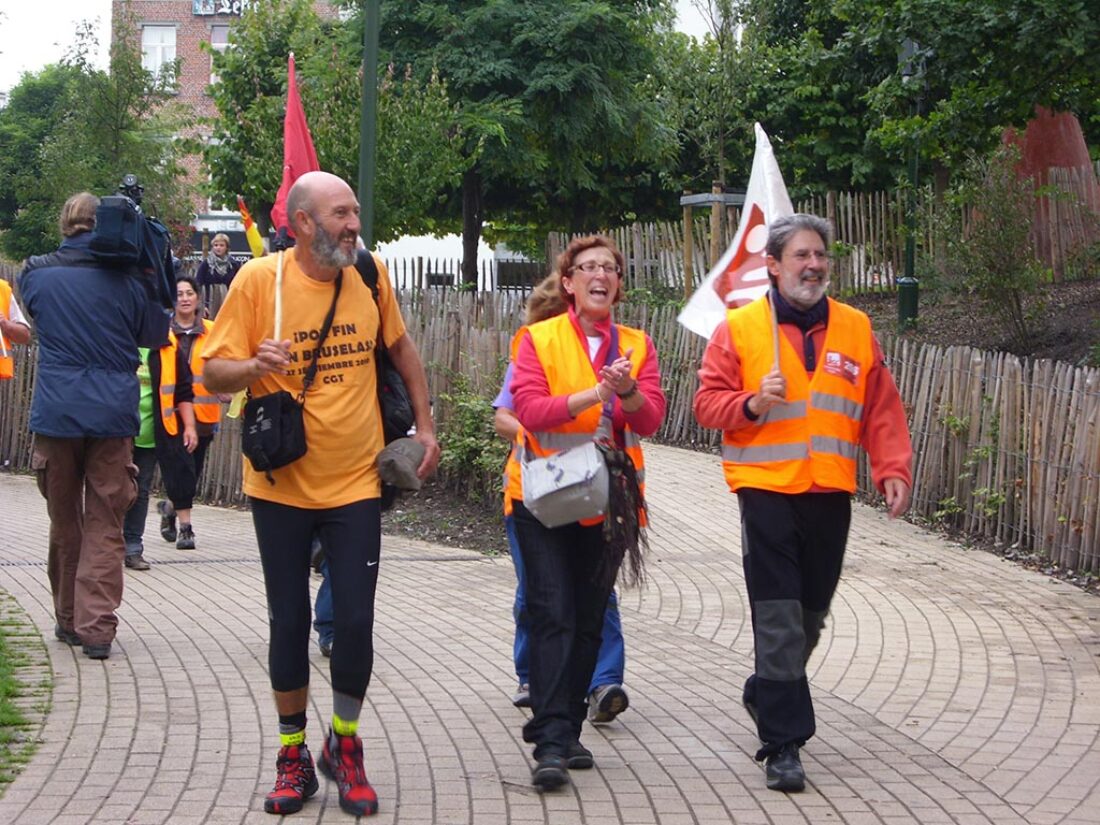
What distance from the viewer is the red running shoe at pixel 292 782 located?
517cm

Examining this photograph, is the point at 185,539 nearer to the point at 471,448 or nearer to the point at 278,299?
the point at 471,448

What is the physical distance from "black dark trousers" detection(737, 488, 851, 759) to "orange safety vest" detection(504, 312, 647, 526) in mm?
514

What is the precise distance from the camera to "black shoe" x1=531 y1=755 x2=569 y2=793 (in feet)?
18.0

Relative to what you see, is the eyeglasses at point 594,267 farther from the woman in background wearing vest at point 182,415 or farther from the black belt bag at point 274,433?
Result: the woman in background wearing vest at point 182,415

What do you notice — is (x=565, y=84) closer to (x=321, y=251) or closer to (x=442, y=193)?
(x=442, y=193)

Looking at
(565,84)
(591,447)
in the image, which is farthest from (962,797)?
(565,84)

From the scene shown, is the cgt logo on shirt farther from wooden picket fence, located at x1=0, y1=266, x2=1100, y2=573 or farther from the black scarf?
wooden picket fence, located at x1=0, y1=266, x2=1100, y2=573

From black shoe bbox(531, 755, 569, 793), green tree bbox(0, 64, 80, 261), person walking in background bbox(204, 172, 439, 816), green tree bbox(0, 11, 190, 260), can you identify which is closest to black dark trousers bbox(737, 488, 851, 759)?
black shoe bbox(531, 755, 569, 793)

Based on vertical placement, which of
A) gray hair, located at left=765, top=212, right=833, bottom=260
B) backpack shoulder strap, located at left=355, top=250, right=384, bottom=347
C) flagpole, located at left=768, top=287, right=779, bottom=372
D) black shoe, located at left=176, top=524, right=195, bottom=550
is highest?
gray hair, located at left=765, top=212, right=833, bottom=260

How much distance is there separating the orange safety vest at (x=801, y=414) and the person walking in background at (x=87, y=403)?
311 cm

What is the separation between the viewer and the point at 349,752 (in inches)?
207

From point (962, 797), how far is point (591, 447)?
66.0 inches

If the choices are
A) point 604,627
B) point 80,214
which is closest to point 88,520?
point 80,214

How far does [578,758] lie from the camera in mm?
5754
